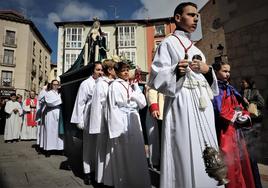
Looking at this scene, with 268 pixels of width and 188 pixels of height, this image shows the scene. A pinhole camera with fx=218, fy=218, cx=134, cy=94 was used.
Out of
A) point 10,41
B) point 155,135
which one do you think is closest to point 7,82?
point 10,41

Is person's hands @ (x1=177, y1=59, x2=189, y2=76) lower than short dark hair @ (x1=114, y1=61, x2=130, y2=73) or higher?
lower

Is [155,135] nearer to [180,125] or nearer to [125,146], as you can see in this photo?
[125,146]

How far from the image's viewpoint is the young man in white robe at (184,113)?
1718 millimetres

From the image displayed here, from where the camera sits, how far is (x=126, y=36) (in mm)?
31953

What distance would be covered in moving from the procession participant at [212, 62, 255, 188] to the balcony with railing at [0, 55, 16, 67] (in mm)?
33054

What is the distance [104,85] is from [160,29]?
30.9 m

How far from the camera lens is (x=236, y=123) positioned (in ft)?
8.00

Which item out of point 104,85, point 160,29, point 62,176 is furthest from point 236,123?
point 160,29

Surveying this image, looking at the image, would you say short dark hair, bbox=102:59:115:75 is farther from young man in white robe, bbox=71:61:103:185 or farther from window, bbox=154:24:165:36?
window, bbox=154:24:165:36

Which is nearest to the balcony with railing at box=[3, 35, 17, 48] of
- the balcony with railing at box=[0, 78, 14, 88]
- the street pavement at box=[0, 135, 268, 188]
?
the balcony with railing at box=[0, 78, 14, 88]

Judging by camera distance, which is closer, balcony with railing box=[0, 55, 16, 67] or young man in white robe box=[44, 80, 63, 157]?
young man in white robe box=[44, 80, 63, 157]

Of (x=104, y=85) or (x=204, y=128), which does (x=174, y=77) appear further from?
(x=104, y=85)

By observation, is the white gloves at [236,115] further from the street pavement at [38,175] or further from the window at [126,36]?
the window at [126,36]

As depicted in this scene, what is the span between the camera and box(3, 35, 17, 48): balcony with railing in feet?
99.2
